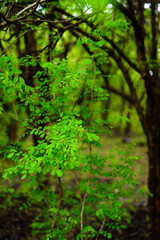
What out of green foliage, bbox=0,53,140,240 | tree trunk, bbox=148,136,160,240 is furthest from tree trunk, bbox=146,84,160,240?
green foliage, bbox=0,53,140,240

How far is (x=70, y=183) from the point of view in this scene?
9.41 metres

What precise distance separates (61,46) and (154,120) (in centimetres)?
416

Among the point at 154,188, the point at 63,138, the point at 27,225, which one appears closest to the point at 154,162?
the point at 154,188

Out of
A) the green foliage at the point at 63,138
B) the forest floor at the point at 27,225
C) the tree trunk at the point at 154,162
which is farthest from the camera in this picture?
the forest floor at the point at 27,225

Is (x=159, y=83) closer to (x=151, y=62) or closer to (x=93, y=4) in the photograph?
(x=151, y=62)

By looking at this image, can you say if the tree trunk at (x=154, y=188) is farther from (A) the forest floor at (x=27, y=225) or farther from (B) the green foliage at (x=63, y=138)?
(B) the green foliage at (x=63, y=138)

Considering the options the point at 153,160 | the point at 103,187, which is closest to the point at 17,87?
the point at 103,187

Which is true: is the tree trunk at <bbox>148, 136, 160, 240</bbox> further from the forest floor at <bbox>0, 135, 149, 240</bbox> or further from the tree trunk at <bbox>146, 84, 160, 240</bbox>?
the forest floor at <bbox>0, 135, 149, 240</bbox>

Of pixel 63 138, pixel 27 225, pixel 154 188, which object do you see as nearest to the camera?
pixel 63 138

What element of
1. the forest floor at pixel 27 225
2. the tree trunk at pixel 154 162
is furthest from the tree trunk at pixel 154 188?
the forest floor at pixel 27 225

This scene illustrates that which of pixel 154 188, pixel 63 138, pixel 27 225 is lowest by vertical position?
pixel 27 225

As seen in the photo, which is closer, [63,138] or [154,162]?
[63,138]

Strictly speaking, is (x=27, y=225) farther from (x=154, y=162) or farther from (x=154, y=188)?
(x=154, y=162)

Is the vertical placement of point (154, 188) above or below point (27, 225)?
above
